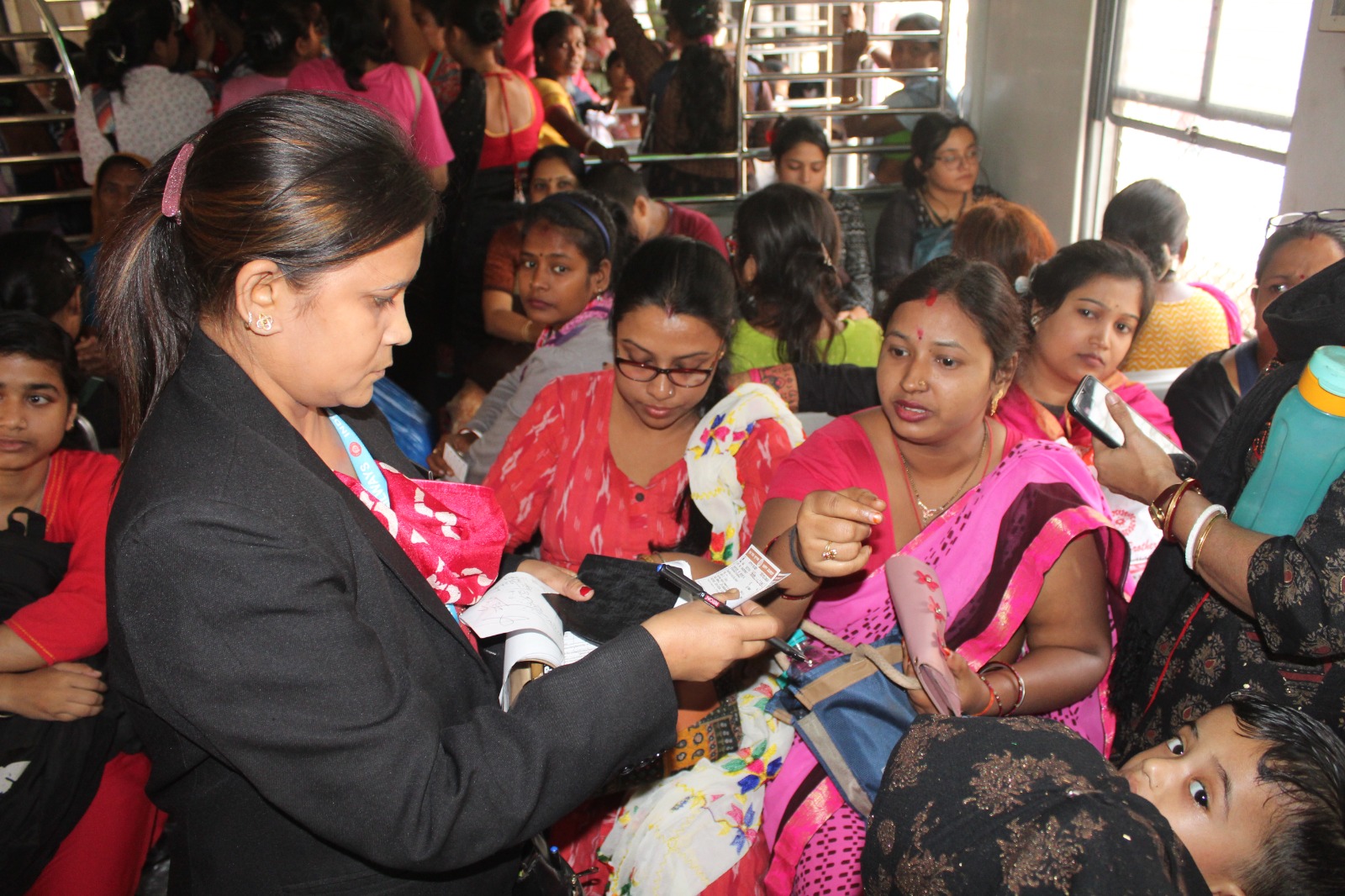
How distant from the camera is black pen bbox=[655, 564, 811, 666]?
4.49ft

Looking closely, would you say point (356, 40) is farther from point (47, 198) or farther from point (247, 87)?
point (47, 198)

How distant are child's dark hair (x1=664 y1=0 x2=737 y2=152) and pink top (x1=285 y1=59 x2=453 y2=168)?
181 cm

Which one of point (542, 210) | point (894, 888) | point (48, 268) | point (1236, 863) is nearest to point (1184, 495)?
point (1236, 863)

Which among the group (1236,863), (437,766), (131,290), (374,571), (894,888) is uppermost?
(131,290)

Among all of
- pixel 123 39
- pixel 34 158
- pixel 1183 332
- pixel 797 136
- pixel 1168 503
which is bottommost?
pixel 1183 332

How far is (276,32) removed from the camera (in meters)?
4.59

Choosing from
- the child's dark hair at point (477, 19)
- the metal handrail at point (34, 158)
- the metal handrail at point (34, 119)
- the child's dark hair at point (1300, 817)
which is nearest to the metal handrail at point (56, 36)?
the metal handrail at point (34, 119)

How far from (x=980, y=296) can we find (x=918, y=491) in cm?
46

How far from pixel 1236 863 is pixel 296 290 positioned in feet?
4.52

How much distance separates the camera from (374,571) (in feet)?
3.62

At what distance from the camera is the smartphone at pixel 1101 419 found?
184 cm

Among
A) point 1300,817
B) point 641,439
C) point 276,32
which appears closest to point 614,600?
point 641,439

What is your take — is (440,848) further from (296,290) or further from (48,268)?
(48,268)

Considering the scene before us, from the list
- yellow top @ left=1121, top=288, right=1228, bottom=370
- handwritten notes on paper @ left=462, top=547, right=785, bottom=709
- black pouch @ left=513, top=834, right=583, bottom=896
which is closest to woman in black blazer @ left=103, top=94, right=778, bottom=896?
handwritten notes on paper @ left=462, top=547, right=785, bottom=709
